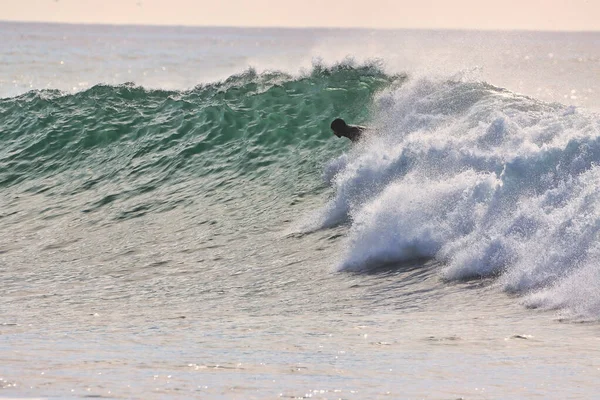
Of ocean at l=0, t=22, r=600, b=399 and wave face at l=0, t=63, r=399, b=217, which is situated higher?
wave face at l=0, t=63, r=399, b=217

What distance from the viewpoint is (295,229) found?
14.6m

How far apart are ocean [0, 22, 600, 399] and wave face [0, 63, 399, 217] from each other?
0.23 ft

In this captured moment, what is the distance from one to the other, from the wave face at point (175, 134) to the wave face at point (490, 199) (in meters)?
2.99

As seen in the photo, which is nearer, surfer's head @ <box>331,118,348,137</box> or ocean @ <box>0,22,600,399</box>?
ocean @ <box>0,22,600,399</box>

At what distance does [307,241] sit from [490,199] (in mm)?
3021

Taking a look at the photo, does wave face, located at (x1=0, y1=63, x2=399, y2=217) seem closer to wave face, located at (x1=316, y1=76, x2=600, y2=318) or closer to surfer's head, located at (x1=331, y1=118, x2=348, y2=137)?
surfer's head, located at (x1=331, y1=118, x2=348, y2=137)

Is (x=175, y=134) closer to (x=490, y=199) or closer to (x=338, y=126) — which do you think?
(x=338, y=126)

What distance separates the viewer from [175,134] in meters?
21.2

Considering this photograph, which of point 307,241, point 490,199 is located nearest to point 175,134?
point 307,241

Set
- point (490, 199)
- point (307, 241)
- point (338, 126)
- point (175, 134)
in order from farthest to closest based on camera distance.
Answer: point (175, 134) < point (338, 126) < point (307, 241) < point (490, 199)

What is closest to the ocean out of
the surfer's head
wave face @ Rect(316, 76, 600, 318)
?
wave face @ Rect(316, 76, 600, 318)

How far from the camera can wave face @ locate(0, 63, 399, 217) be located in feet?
60.7

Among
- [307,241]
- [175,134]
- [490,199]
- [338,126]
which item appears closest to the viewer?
[490,199]

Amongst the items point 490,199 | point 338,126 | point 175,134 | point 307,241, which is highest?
point 175,134
